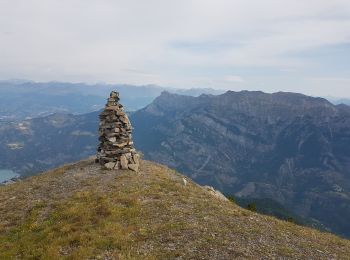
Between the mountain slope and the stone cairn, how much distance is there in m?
8.51

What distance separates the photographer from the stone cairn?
62.1 m

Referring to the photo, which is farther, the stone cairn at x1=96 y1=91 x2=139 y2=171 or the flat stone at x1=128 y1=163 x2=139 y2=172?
the stone cairn at x1=96 y1=91 x2=139 y2=171

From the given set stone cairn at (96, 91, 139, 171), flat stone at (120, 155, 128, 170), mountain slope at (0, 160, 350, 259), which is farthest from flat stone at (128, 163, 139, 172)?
mountain slope at (0, 160, 350, 259)

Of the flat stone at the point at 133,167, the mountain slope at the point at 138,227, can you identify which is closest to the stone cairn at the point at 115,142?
the flat stone at the point at 133,167

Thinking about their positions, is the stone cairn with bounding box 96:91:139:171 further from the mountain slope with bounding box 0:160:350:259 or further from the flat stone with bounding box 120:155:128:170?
the mountain slope with bounding box 0:160:350:259

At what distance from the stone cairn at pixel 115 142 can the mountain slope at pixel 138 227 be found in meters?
8.51

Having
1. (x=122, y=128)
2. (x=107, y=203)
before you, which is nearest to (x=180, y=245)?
(x=107, y=203)

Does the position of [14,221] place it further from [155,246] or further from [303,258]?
[303,258]

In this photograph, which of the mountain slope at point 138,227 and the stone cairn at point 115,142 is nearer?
the mountain slope at point 138,227

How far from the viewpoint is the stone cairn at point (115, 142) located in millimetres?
62094

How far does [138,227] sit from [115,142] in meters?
29.0

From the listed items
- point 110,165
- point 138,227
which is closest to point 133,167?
point 110,165

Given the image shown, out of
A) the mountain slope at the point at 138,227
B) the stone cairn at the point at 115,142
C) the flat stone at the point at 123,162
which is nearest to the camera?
the mountain slope at the point at 138,227

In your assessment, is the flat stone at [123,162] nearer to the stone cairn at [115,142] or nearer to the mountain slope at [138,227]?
the stone cairn at [115,142]
